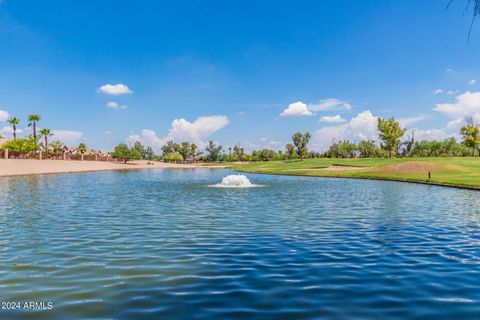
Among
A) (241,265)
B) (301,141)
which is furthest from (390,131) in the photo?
(241,265)

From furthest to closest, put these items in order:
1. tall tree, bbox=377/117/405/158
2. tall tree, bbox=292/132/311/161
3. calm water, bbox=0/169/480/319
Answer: tall tree, bbox=292/132/311/161, tall tree, bbox=377/117/405/158, calm water, bbox=0/169/480/319

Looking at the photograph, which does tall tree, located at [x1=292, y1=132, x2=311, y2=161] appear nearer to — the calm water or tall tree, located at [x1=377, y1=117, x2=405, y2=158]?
tall tree, located at [x1=377, y1=117, x2=405, y2=158]

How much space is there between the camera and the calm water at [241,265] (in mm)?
8148

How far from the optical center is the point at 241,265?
1150 cm

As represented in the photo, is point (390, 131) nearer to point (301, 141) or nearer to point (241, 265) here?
point (301, 141)

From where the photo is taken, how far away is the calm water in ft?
26.7

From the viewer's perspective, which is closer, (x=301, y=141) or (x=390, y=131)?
(x=390, y=131)

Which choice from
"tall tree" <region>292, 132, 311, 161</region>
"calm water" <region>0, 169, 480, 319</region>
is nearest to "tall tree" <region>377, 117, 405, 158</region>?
"tall tree" <region>292, 132, 311, 161</region>

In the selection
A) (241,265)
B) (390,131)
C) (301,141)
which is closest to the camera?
(241,265)

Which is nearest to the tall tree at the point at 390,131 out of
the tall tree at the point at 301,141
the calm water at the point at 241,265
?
the tall tree at the point at 301,141

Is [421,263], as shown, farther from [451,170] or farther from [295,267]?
[451,170]

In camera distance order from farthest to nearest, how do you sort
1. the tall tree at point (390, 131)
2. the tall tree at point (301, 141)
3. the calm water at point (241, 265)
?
the tall tree at point (301, 141) → the tall tree at point (390, 131) → the calm water at point (241, 265)

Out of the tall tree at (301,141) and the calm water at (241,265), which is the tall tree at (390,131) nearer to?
the tall tree at (301,141)

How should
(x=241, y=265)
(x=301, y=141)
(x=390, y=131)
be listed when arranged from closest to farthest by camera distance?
(x=241, y=265), (x=390, y=131), (x=301, y=141)
